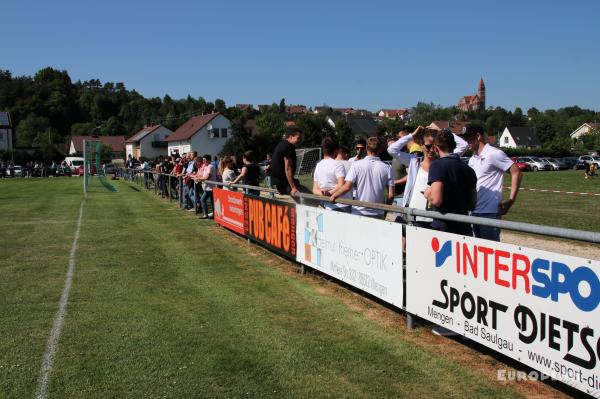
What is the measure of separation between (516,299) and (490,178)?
7.26ft

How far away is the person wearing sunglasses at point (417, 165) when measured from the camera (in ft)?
21.0

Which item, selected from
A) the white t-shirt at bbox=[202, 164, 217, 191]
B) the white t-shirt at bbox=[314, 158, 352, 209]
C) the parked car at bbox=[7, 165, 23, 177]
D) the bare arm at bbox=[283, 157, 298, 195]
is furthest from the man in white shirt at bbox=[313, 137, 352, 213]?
the parked car at bbox=[7, 165, 23, 177]

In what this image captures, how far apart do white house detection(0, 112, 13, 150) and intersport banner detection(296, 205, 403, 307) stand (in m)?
103

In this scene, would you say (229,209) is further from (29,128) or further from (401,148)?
(29,128)

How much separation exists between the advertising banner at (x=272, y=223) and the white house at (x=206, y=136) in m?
85.8

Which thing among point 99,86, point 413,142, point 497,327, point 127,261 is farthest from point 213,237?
point 99,86

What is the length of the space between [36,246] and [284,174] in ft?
18.0

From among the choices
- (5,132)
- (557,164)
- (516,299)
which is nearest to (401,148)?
(516,299)

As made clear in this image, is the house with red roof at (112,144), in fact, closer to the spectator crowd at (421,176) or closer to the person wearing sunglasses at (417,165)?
the spectator crowd at (421,176)

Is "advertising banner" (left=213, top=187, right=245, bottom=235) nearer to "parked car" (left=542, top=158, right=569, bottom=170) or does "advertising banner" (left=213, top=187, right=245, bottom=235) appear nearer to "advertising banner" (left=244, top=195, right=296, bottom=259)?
"advertising banner" (left=244, top=195, right=296, bottom=259)

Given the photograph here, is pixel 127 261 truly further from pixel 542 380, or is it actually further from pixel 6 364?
pixel 542 380

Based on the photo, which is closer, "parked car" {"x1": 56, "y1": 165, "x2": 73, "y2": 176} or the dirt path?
the dirt path

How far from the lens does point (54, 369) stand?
4.68 metres

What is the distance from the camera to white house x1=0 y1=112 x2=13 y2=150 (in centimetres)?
9831
